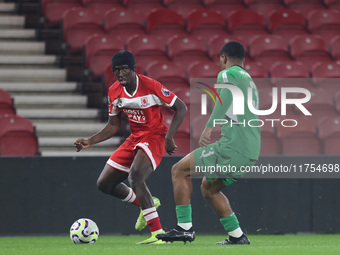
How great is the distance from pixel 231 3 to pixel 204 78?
127 inches

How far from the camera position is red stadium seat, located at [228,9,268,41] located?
13281 mm

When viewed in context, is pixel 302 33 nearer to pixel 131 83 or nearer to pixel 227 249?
pixel 131 83

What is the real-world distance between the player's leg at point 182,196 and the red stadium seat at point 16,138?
4126 mm

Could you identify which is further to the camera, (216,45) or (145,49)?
(216,45)

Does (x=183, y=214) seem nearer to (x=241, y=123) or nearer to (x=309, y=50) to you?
(x=241, y=123)

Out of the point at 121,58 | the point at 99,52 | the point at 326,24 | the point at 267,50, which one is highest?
the point at 326,24

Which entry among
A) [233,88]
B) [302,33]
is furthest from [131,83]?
[302,33]

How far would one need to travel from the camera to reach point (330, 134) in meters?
10.6

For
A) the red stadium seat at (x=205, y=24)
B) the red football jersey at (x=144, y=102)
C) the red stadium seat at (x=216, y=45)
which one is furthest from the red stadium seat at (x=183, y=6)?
the red football jersey at (x=144, y=102)

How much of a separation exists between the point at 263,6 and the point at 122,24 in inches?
119

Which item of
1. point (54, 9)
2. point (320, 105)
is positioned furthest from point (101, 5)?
point (320, 105)

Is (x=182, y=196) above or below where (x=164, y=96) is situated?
below

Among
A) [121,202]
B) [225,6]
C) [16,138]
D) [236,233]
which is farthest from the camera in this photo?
[225,6]

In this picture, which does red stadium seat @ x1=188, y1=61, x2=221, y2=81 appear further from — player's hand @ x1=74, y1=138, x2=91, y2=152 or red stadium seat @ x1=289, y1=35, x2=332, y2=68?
player's hand @ x1=74, y1=138, x2=91, y2=152
